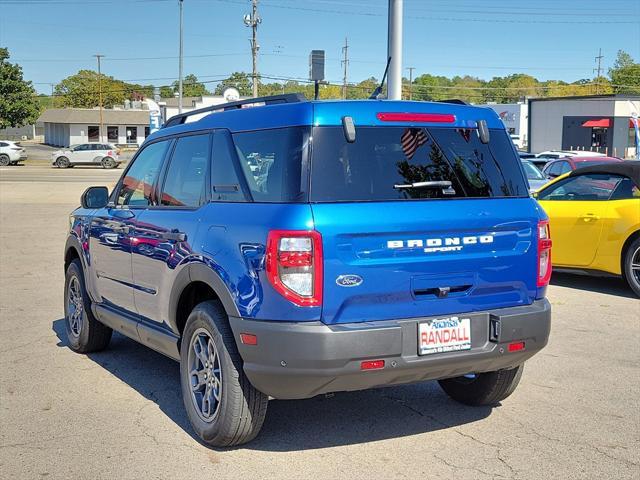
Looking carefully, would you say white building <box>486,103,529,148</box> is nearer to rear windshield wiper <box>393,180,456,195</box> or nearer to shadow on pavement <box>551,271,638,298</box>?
shadow on pavement <box>551,271,638,298</box>

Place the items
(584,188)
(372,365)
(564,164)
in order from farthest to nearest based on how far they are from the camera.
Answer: (564,164) → (584,188) → (372,365)

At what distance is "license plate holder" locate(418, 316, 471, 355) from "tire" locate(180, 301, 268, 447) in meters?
0.99

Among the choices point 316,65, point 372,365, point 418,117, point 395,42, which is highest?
point 395,42

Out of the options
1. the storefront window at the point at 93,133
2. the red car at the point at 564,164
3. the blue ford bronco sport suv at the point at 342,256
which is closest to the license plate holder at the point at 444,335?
the blue ford bronco sport suv at the point at 342,256

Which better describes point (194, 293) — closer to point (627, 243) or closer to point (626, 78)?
point (627, 243)

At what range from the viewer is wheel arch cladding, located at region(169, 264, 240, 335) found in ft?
14.1

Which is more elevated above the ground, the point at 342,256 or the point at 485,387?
the point at 342,256

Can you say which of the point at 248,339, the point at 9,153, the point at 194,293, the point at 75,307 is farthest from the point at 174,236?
the point at 9,153

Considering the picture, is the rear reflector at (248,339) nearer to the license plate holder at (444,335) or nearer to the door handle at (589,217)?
the license plate holder at (444,335)

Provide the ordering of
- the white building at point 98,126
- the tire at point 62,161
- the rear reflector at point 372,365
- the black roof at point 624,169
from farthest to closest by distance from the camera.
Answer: the white building at point 98,126 < the tire at point 62,161 < the black roof at point 624,169 < the rear reflector at point 372,365

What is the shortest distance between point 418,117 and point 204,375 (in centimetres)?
203

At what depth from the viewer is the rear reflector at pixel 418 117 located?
436cm

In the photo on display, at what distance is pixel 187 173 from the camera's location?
5.20m

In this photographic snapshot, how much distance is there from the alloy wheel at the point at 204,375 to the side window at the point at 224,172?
83cm
